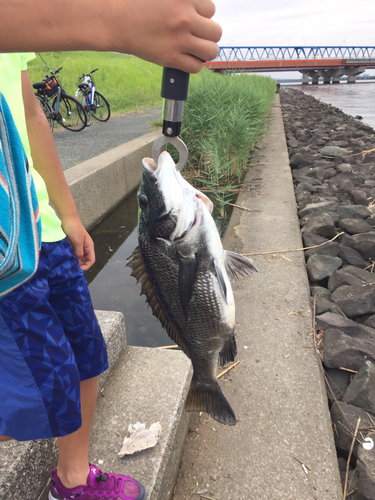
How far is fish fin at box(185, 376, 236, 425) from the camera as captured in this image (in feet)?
4.61

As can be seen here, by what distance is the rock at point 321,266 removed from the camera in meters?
3.27

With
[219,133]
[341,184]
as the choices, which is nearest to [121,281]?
[219,133]

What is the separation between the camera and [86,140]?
25.8 ft

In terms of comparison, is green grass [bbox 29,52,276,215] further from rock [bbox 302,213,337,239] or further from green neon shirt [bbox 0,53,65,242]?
green neon shirt [bbox 0,53,65,242]

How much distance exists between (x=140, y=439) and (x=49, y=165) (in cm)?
128

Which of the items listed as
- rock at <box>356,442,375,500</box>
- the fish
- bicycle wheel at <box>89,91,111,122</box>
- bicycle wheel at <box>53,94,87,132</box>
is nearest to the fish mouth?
the fish

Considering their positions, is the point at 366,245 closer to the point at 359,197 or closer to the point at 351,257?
the point at 351,257

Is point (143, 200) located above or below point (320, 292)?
above

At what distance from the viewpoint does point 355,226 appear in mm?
4078

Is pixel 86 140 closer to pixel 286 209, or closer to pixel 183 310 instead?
pixel 286 209

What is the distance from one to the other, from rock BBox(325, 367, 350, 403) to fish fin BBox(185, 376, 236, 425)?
3.47 feet

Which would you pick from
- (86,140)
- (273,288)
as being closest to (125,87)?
(86,140)

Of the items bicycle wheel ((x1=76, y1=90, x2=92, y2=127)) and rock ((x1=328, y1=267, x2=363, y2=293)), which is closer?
rock ((x1=328, y1=267, x2=363, y2=293))

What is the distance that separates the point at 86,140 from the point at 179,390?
7.24 meters
